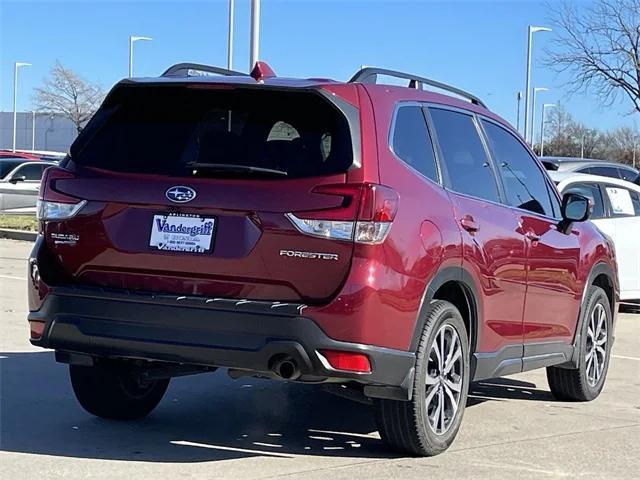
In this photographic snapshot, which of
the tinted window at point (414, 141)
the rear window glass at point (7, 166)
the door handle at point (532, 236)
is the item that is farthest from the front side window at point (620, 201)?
the rear window glass at point (7, 166)

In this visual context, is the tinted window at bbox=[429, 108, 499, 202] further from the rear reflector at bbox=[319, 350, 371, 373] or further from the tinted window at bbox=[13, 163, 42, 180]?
the tinted window at bbox=[13, 163, 42, 180]

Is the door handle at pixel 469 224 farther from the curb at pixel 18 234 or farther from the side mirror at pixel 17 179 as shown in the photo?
the side mirror at pixel 17 179

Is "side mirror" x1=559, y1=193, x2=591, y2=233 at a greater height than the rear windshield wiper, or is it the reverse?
the rear windshield wiper

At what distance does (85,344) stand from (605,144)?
71891 millimetres

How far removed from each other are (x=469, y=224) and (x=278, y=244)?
4.27ft

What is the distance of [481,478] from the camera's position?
523cm

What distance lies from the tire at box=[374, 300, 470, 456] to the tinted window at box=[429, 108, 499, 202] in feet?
2.61

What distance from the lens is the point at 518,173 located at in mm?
6836

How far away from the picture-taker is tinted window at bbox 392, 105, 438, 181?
5.39m

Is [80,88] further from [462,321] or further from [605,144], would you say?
[462,321]

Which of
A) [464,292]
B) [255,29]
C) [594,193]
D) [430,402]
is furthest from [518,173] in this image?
[255,29]

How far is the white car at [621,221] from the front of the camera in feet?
38.6

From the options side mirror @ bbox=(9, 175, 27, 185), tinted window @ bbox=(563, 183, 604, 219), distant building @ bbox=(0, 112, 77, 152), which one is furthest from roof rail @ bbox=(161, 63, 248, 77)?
distant building @ bbox=(0, 112, 77, 152)

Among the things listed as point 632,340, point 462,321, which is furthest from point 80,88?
point 462,321
